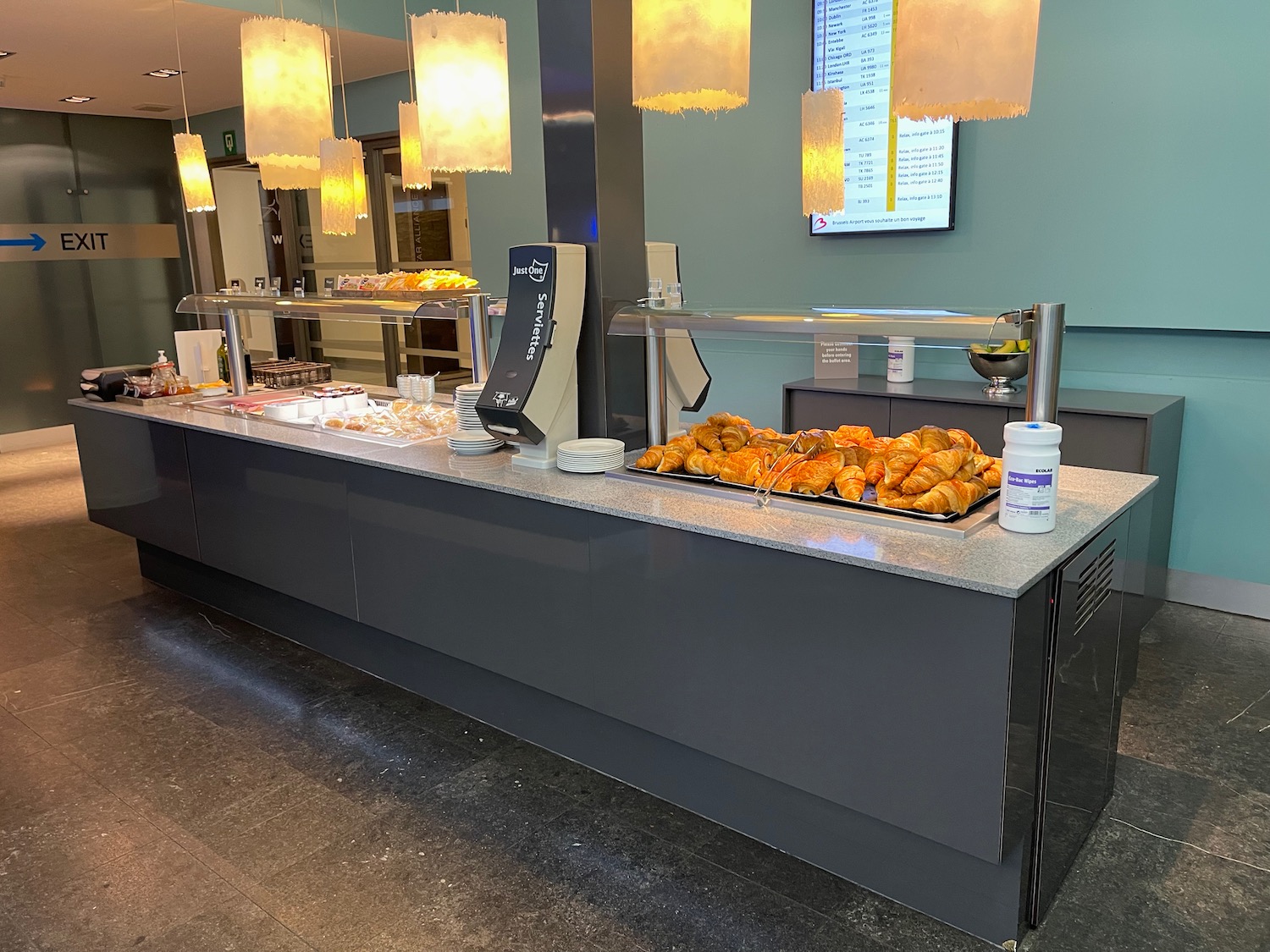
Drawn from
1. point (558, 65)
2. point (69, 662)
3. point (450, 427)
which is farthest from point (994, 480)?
point (69, 662)

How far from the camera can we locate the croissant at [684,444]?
8.23 ft

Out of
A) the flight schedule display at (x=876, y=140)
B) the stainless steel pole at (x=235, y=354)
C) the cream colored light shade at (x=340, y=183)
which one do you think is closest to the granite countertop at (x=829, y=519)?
the cream colored light shade at (x=340, y=183)

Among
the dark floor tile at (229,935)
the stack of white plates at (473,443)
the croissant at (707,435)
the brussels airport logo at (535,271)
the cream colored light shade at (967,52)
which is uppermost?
the cream colored light shade at (967,52)

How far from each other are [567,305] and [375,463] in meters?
0.78

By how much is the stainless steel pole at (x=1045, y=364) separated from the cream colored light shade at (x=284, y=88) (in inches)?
87.3

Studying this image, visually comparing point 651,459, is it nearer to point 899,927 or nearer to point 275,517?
point 899,927

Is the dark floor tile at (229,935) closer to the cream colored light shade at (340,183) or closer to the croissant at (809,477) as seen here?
the croissant at (809,477)

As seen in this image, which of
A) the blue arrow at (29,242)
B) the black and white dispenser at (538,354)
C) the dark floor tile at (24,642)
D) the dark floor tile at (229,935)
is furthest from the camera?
the blue arrow at (29,242)

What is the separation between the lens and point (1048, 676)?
73.7 inches

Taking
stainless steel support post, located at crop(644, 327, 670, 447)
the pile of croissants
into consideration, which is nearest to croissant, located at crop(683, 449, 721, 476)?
the pile of croissants

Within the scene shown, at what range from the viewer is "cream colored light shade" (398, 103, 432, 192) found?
364 cm

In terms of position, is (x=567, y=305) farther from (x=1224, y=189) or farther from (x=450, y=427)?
(x=1224, y=189)

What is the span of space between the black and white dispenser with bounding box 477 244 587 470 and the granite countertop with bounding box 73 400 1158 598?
0.38 feet

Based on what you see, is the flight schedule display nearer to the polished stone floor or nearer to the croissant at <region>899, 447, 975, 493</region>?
the polished stone floor
